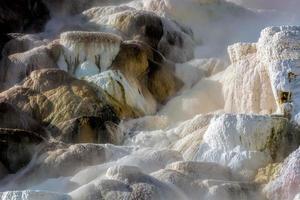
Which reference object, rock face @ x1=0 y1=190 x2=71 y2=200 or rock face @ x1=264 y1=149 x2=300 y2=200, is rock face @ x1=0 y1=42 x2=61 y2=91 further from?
rock face @ x1=264 y1=149 x2=300 y2=200

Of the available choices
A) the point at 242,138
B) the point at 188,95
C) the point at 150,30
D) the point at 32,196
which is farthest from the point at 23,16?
the point at 32,196

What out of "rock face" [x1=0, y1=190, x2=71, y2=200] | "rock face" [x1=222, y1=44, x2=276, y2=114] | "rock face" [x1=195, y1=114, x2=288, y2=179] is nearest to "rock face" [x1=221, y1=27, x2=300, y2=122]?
"rock face" [x1=222, y1=44, x2=276, y2=114]

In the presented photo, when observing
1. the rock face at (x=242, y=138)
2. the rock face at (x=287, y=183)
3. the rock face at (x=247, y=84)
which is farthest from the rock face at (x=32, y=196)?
the rock face at (x=247, y=84)

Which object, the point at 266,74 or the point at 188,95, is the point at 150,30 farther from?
the point at 266,74

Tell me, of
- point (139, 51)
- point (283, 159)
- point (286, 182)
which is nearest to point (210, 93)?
point (139, 51)

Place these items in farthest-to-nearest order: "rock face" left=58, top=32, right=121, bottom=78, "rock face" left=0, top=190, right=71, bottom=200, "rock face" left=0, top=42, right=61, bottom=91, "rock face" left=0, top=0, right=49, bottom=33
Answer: "rock face" left=0, top=0, right=49, bottom=33 → "rock face" left=58, top=32, right=121, bottom=78 → "rock face" left=0, top=42, right=61, bottom=91 → "rock face" left=0, top=190, right=71, bottom=200

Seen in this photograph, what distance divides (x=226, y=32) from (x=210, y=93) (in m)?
4.84

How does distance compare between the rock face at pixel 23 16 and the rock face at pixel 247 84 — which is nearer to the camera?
the rock face at pixel 247 84

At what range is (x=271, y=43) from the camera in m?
15.0

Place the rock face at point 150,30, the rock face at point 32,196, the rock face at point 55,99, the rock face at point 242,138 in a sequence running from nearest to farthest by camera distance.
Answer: the rock face at point 32,196, the rock face at point 242,138, the rock face at point 55,99, the rock face at point 150,30

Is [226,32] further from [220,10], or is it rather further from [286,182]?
[286,182]

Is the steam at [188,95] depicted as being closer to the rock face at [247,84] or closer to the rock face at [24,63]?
the rock face at [247,84]

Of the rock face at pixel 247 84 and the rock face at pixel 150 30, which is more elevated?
the rock face at pixel 150 30

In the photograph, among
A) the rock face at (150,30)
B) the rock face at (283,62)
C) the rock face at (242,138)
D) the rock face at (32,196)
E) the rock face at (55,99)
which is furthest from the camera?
the rock face at (150,30)
